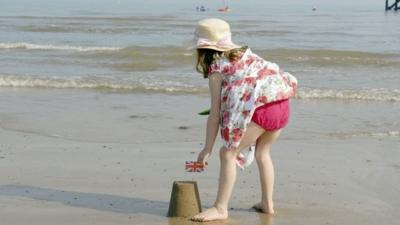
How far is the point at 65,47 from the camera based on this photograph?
71.3 feet

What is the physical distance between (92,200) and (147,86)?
23.6 feet

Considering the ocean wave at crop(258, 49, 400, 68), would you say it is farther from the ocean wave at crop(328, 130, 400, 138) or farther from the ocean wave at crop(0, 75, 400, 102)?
the ocean wave at crop(328, 130, 400, 138)

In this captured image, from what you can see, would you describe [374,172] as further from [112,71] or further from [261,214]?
[112,71]

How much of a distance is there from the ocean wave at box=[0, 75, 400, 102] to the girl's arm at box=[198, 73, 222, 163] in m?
6.61

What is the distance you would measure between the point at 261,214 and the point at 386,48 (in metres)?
17.4

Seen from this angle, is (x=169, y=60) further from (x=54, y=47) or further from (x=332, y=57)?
(x=54, y=47)

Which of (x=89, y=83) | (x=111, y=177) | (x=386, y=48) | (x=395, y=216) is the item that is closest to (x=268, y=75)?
(x=395, y=216)

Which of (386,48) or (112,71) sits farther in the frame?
(386,48)

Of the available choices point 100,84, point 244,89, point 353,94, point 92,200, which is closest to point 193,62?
point 100,84

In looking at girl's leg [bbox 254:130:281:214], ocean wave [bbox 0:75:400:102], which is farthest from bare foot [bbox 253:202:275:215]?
ocean wave [bbox 0:75:400:102]

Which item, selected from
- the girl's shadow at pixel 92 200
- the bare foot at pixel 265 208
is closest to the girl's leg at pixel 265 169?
the bare foot at pixel 265 208

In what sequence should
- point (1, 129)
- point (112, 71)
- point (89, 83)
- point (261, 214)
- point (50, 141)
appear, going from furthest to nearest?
1. point (112, 71)
2. point (89, 83)
3. point (1, 129)
4. point (50, 141)
5. point (261, 214)

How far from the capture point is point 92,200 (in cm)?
516

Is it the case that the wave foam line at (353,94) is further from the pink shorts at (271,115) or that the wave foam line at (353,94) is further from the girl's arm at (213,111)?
the girl's arm at (213,111)
